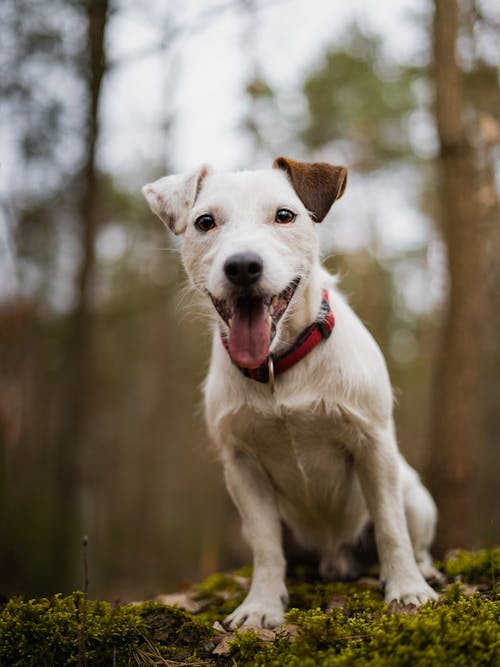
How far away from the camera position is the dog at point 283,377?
3330 mm

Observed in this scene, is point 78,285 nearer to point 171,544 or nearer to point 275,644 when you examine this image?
point 275,644

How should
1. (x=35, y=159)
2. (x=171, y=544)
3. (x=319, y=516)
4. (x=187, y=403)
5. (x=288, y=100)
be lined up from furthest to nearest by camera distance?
(x=187, y=403) → (x=171, y=544) → (x=288, y=100) → (x=35, y=159) → (x=319, y=516)

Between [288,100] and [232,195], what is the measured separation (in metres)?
11.9

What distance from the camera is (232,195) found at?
3.54 meters

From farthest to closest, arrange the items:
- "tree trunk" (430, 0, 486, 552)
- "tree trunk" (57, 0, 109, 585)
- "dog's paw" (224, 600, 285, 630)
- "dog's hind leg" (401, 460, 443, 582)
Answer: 1. "tree trunk" (57, 0, 109, 585)
2. "tree trunk" (430, 0, 486, 552)
3. "dog's hind leg" (401, 460, 443, 582)
4. "dog's paw" (224, 600, 285, 630)

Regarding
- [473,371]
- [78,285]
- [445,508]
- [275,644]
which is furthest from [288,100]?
[275,644]

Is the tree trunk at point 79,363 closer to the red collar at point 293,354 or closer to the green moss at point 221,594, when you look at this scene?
the green moss at point 221,594

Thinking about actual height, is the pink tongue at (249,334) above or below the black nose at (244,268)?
below

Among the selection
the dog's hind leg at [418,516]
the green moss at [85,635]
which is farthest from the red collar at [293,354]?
the dog's hind leg at [418,516]

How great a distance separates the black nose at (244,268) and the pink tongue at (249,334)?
19 centimetres

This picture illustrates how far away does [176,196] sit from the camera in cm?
388

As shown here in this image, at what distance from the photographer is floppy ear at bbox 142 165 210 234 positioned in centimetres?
385

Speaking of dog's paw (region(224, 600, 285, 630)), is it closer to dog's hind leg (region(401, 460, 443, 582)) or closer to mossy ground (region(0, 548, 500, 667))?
mossy ground (region(0, 548, 500, 667))

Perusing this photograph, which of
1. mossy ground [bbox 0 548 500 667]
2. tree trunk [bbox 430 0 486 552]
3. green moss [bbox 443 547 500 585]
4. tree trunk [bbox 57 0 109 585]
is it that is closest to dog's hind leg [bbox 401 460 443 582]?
green moss [bbox 443 547 500 585]
